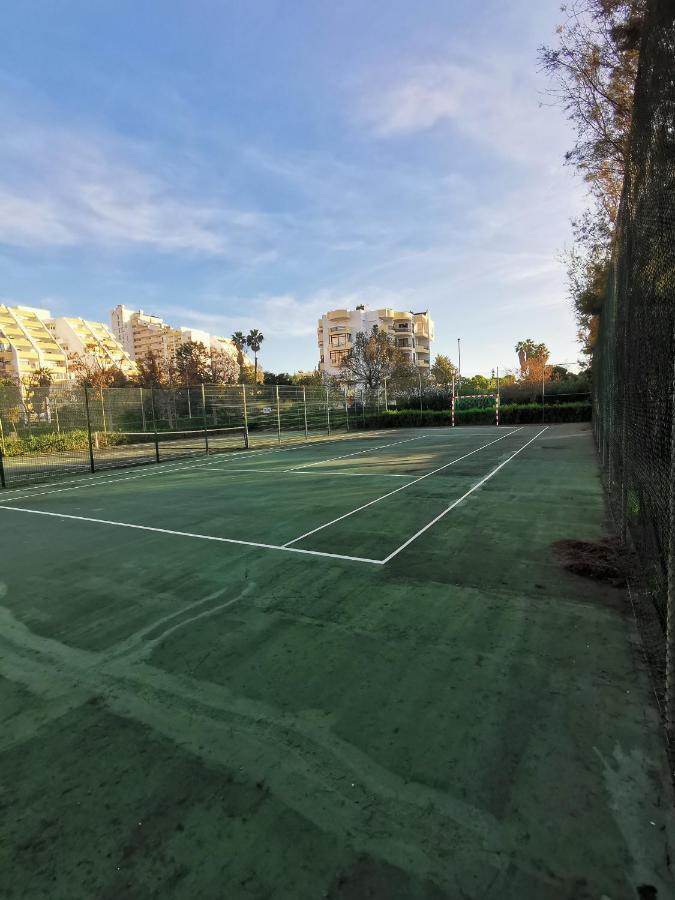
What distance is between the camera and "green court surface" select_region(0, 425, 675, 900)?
145 cm

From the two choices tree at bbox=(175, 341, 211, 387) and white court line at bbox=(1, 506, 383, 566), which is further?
tree at bbox=(175, 341, 211, 387)

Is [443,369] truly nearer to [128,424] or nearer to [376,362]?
[376,362]

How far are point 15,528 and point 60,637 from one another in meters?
4.06

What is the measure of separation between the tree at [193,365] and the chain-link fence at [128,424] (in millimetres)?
23886

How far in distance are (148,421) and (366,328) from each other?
205 feet

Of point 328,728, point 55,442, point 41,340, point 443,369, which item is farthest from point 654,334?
point 41,340

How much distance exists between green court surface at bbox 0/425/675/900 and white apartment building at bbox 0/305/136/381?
81222mm

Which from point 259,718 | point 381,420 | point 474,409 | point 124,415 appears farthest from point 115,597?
point 474,409

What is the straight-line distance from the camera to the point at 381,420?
93.2ft

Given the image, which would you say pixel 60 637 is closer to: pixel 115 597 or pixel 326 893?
pixel 115 597

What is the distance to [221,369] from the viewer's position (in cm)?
4391

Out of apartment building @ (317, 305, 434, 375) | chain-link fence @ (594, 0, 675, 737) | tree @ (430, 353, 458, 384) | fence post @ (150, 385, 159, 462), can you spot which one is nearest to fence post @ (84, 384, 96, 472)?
fence post @ (150, 385, 159, 462)

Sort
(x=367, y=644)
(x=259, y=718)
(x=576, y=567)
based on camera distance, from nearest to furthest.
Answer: (x=259, y=718), (x=367, y=644), (x=576, y=567)

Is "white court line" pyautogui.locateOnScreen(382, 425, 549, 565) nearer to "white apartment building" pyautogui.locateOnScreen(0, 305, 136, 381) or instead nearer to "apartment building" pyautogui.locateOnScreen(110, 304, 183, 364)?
"white apartment building" pyautogui.locateOnScreen(0, 305, 136, 381)
